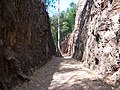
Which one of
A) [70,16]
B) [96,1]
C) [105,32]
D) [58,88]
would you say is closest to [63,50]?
[70,16]

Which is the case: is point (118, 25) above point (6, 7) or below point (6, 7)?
below

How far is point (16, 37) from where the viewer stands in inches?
403

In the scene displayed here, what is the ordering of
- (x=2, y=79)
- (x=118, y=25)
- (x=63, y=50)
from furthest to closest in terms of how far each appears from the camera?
(x=63, y=50), (x=118, y=25), (x=2, y=79)

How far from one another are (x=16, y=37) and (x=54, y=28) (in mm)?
35261

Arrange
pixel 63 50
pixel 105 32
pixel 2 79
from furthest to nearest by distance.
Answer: pixel 63 50 → pixel 105 32 → pixel 2 79

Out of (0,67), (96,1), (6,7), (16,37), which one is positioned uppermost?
(96,1)

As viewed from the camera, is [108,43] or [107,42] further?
[107,42]

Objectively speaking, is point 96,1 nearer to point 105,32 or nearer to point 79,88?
point 105,32

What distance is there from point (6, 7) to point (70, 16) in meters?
41.5

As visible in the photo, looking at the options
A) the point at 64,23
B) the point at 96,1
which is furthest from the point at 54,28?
the point at 96,1

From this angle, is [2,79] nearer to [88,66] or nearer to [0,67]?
[0,67]

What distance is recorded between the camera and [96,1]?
15.6 m

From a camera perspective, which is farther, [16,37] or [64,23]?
[64,23]

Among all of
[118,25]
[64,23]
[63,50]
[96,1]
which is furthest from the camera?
[64,23]
